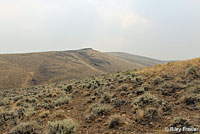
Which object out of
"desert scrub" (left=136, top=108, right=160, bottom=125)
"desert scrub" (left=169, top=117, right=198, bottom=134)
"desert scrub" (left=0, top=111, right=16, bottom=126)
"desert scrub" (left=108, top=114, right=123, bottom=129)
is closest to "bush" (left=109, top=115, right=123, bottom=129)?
"desert scrub" (left=108, top=114, right=123, bottom=129)

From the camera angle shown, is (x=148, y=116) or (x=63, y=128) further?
Result: (x=148, y=116)

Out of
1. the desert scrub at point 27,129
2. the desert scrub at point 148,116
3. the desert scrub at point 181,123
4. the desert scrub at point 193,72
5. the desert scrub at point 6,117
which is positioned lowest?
the desert scrub at point 6,117

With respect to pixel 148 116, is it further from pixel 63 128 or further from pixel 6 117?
pixel 6 117

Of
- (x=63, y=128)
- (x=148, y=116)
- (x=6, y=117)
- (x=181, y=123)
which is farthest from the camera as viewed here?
(x=6, y=117)

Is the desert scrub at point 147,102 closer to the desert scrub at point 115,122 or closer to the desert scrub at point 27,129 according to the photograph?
the desert scrub at point 115,122

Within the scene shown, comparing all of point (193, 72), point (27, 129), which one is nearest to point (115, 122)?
point (27, 129)

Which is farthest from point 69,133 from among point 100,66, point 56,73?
point 100,66

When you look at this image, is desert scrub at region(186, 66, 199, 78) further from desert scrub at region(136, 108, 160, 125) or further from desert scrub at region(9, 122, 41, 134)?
desert scrub at region(9, 122, 41, 134)

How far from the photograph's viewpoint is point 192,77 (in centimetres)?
927

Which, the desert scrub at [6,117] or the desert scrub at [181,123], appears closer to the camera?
the desert scrub at [181,123]

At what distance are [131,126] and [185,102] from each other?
3.31 meters

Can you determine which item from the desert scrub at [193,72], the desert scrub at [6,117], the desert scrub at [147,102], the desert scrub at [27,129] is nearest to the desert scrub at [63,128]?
the desert scrub at [27,129]

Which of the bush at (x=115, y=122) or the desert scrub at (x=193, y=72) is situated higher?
the desert scrub at (x=193, y=72)

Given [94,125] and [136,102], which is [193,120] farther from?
[94,125]
